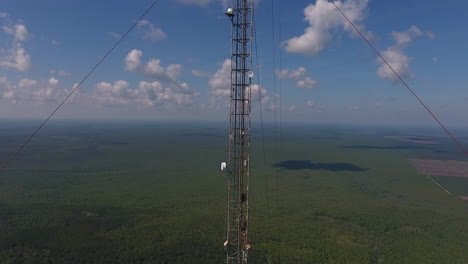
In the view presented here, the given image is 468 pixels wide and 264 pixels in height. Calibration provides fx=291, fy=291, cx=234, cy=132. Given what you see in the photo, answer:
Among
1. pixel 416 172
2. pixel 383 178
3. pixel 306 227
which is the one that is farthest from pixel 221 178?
pixel 416 172

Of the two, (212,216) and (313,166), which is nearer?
(212,216)

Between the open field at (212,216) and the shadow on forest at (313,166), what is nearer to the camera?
the open field at (212,216)

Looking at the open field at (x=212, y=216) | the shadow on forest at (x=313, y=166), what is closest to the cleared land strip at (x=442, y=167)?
the open field at (x=212, y=216)

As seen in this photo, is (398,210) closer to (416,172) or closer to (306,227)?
(306,227)

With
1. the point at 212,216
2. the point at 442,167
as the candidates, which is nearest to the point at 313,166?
the point at 442,167

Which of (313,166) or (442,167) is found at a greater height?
(313,166)

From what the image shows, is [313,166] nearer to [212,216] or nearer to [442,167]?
[442,167]

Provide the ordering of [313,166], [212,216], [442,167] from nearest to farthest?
[212,216]
[442,167]
[313,166]

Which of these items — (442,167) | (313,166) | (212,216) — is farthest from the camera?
(313,166)

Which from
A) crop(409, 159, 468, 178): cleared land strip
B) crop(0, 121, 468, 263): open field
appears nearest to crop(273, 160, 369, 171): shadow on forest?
crop(0, 121, 468, 263): open field

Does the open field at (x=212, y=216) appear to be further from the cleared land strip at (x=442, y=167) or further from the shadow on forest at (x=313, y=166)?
the cleared land strip at (x=442, y=167)
